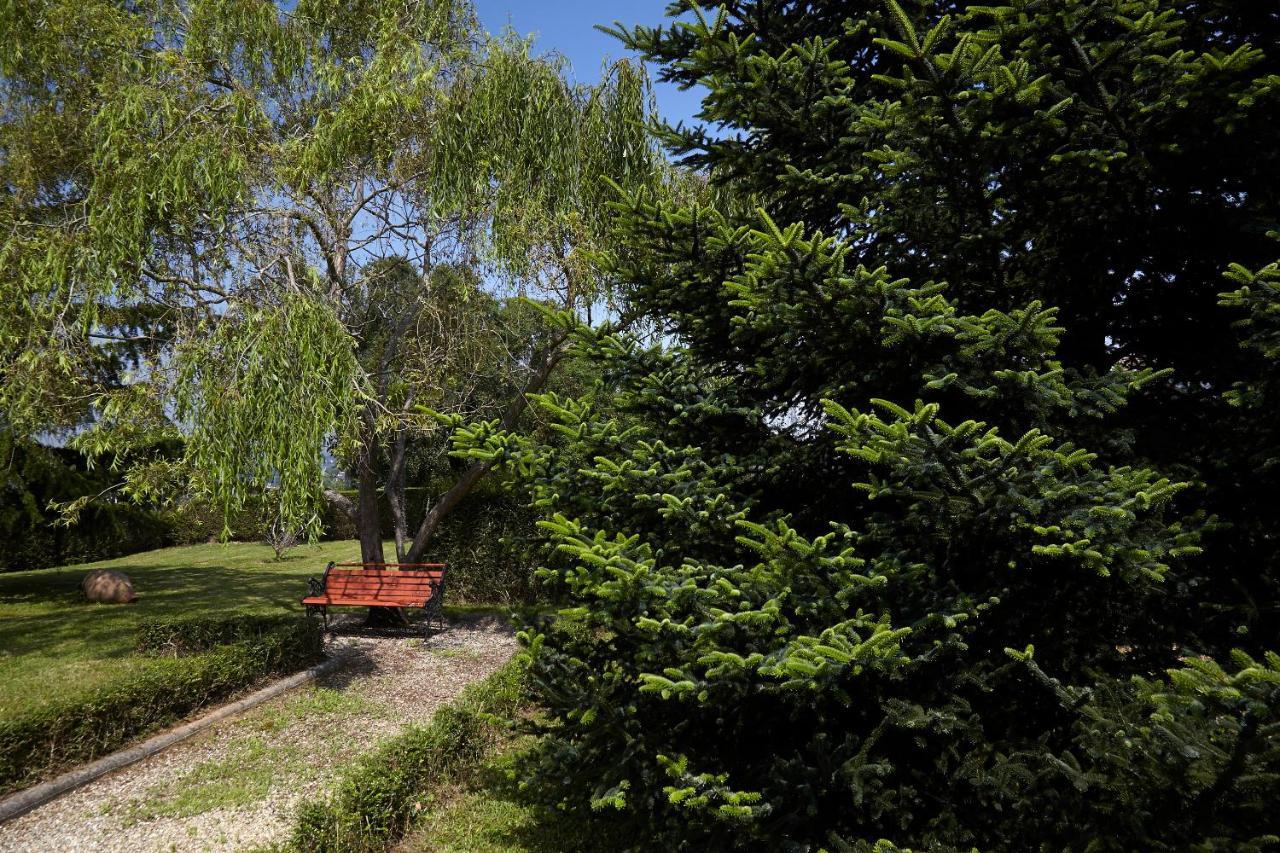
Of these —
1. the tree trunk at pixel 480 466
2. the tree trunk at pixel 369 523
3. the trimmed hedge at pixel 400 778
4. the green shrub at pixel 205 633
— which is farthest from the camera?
the tree trunk at pixel 480 466

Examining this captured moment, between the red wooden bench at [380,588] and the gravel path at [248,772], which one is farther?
the red wooden bench at [380,588]

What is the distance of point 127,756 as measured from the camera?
5.75 metres

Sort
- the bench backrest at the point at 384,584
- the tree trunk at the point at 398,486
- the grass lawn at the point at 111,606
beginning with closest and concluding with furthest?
1. the grass lawn at the point at 111,606
2. the bench backrest at the point at 384,584
3. the tree trunk at the point at 398,486

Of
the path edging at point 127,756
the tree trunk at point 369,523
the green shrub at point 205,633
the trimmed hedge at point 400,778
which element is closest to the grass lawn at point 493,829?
the trimmed hedge at point 400,778

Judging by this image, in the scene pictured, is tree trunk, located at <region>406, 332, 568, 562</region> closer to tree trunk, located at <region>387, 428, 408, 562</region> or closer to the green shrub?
tree trunk, located at <region>387, 428, 408, 562</region>

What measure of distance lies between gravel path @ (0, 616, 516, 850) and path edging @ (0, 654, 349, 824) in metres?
0.07

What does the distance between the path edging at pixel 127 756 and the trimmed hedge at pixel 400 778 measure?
70.6 inches

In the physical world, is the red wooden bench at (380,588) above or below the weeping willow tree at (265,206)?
below

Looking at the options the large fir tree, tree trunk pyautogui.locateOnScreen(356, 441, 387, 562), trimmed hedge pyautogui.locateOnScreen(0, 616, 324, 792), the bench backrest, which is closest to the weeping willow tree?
tree trunk pyautogui.locateOnScreen(356, 441, 387, 562)

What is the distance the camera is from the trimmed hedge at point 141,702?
17.0ft

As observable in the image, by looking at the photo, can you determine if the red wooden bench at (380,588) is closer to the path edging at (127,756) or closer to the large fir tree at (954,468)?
the path edging at (127,756)

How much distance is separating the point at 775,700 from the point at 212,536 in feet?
80.5

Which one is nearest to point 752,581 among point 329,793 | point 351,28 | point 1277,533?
point 1277,533

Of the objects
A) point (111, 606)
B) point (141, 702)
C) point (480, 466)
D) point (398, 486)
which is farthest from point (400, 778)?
point (111, 606)
